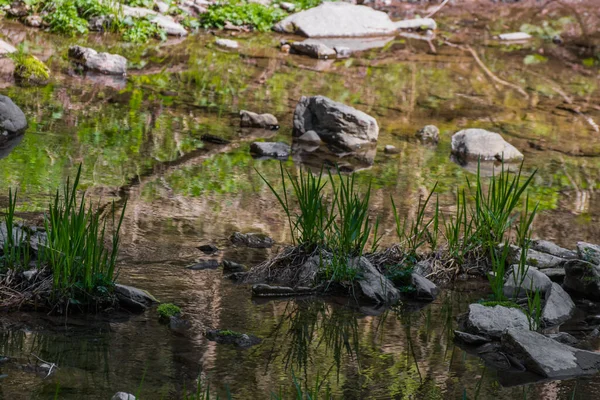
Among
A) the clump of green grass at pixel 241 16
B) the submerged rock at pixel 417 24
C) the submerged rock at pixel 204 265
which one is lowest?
the submerged rock at pixel 204 265

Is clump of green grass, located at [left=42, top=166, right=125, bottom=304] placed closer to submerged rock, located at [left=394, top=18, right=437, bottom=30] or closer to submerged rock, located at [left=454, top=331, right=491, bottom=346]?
submerged rock, located at [left=454, top=331, right=491, bottom=346]

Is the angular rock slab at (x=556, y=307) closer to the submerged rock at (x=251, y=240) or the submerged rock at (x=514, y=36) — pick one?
the submerged rock at (x=251, y=240)

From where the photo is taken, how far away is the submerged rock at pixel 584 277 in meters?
6.31

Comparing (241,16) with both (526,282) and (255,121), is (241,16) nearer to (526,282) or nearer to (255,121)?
(255,121)

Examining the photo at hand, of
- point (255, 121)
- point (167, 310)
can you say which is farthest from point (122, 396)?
point (255, 121)

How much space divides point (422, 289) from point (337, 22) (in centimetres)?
1193

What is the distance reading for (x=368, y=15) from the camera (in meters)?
18.2

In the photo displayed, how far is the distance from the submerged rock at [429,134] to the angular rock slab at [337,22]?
6.53 metres

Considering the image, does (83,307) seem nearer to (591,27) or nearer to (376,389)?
(376,389)

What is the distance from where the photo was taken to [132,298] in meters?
5.43

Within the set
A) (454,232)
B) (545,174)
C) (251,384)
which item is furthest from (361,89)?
(251,384)

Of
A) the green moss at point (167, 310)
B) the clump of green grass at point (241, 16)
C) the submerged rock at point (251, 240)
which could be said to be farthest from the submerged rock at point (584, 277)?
the clump of green grass at point (241, 16)

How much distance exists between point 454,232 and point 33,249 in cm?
289

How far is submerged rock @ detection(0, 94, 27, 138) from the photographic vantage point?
9.19 metres
